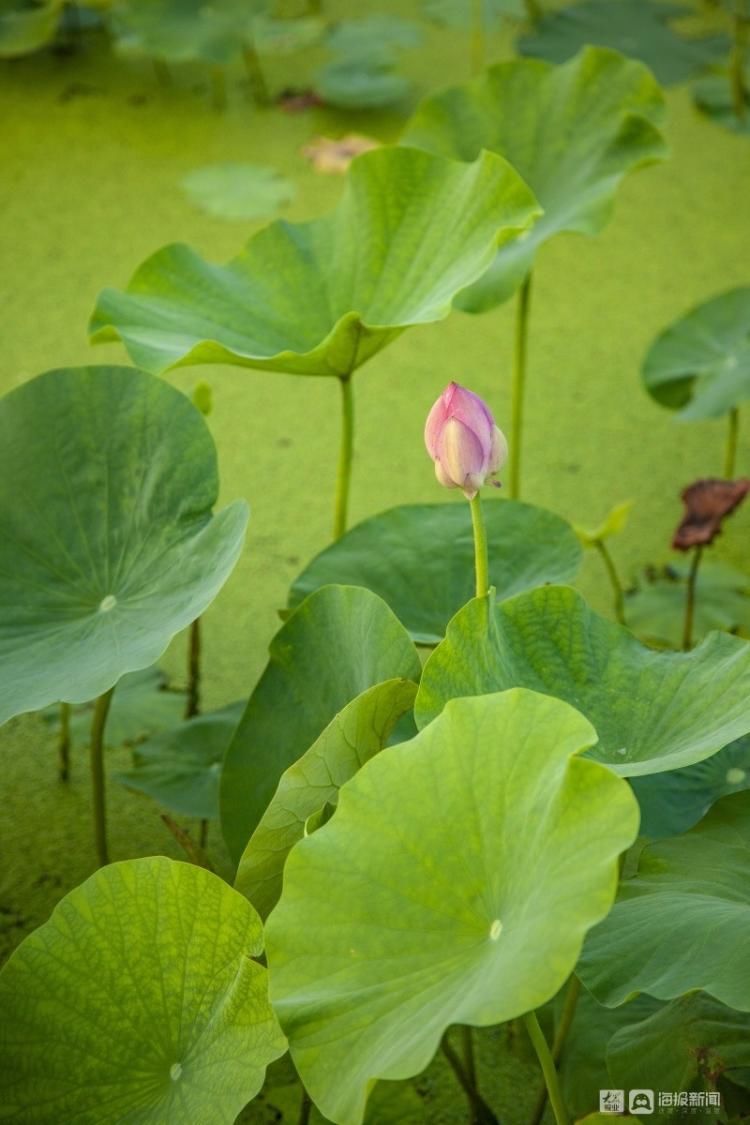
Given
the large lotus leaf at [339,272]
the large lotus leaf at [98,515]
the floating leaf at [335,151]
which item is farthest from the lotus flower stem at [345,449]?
the floating leaf at [335,151]

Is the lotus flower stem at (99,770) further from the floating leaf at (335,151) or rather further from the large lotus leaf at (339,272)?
the floating leaf at (335,151)

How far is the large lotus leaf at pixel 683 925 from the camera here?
926 millimetres

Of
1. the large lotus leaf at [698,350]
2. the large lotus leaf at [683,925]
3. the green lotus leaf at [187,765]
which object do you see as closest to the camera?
the large lotus leaf at [683,925]

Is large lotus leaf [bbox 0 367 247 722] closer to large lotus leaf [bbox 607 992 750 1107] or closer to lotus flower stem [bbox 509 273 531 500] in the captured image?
large lotus leaf [bbox 607 992 750 1107]

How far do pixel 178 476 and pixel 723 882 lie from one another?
0.59 meters

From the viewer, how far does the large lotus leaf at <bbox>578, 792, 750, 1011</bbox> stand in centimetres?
93

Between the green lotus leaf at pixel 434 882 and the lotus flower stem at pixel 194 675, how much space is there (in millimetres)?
743

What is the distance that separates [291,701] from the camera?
1.19 meters

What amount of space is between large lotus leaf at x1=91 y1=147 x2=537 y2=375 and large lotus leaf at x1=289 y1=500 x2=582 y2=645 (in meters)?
0.18

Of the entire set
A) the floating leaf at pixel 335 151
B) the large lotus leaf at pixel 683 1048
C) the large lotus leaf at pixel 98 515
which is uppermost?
the large lotus leaf at pixel 98 515

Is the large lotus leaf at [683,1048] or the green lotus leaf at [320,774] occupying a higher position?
the green lotus leaf at [320,774]

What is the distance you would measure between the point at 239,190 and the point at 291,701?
1.74 m

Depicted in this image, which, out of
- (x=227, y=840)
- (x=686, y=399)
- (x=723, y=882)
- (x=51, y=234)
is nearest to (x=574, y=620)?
(x=723, y=882)

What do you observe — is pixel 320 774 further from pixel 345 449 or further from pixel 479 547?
pixel 345 449
